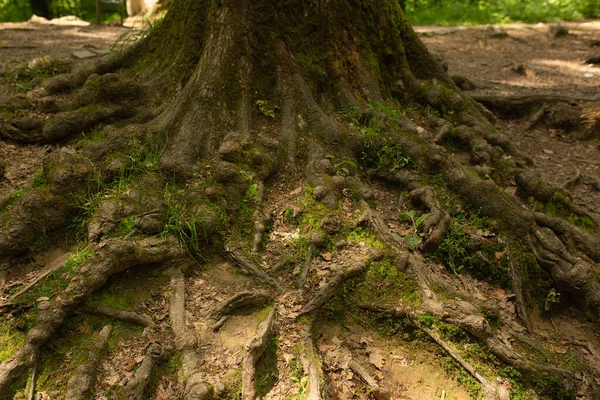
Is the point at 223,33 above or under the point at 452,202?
above

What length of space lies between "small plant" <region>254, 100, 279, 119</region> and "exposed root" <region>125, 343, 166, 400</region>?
2489 millimetres

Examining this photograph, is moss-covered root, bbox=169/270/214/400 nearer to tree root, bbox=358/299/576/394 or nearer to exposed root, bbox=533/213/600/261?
tree root, bbox=358/299/576/394

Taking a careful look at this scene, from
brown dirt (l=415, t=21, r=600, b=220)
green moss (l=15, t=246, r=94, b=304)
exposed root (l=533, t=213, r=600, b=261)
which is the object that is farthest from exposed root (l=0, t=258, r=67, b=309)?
brown dirt (l=415, t=21, r=600, b=220)

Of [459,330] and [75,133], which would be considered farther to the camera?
[75,133]

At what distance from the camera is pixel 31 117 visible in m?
4.97

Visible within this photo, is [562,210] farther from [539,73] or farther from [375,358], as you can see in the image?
[539,73]

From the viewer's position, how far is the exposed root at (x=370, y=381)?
10.1ft

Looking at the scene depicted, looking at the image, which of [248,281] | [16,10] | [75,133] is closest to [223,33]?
[75,133]

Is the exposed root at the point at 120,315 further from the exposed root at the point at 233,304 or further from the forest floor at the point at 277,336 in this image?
the exposed root at the point at 233,304

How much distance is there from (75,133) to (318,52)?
2.56 meters

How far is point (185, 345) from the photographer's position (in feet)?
10.3

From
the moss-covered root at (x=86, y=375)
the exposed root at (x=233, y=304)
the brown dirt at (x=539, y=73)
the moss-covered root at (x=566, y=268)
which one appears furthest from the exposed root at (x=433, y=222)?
the moss-covered root at (x=86, y=375)

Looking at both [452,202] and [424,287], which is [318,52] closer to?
[452,202]

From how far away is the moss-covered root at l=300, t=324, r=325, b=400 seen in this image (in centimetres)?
295
